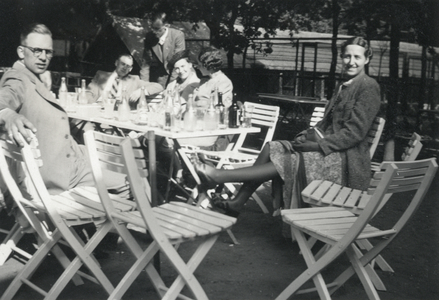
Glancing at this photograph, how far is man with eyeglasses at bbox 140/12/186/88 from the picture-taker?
288 inches

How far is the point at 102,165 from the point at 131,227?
64.0 inches

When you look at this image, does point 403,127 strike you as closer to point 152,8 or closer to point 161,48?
point 161,48

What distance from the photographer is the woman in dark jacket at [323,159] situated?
414 centimetres

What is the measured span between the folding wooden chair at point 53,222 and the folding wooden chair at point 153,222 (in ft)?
0.66

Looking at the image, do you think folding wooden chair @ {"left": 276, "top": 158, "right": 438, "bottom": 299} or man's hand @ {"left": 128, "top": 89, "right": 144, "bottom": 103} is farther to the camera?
man's hand @ {"left": 128, "top": 89, "right": 144, "bottom": 103}

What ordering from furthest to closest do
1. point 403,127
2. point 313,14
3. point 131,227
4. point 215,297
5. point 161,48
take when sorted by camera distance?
1. point 313,14
2. point 403,127
3. point 161,48
4. point 131,227
5. point 215,297

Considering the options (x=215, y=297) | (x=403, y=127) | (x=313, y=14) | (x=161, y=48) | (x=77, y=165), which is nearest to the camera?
(x=215, y=297)

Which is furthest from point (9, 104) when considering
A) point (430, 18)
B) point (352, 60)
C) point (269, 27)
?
point (269, 27)

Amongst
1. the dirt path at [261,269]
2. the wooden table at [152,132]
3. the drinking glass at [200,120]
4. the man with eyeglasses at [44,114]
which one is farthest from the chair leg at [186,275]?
the drinking glass at [200,120]

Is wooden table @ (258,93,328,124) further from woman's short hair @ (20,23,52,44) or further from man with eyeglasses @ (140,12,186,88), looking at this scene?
woman's short hair @ (20,23,52,44)

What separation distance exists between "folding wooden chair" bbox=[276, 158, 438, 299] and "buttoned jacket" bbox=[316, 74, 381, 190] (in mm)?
879

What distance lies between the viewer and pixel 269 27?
377 inches

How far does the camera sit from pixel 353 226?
2850mm

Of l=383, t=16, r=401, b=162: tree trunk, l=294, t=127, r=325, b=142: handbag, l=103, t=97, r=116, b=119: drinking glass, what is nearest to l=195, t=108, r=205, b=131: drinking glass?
l=294, t=127, r=325, b=142: handbag
